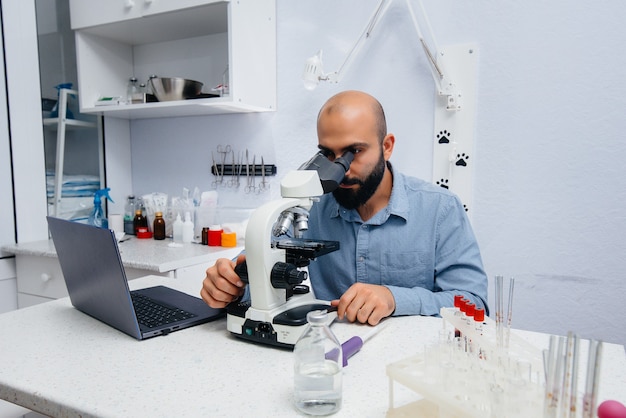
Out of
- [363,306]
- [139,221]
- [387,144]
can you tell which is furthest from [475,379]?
[139,221]

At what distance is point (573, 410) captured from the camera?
46 cm

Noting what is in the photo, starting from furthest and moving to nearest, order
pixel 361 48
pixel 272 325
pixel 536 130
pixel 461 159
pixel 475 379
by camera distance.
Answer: pixel 361 48
pixel 461 159
pixel 536 130
pixel 272 325
pixel 475 379

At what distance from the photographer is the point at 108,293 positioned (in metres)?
0.91

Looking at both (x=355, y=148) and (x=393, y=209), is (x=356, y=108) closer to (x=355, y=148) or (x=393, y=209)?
(x=355, y=148)

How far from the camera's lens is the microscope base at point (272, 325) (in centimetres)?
82

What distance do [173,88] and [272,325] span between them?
1.58 metres

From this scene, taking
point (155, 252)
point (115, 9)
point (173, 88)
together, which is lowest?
point (155, 252)

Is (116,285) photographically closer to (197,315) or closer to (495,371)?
(197,315)

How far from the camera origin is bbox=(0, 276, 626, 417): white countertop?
0.65 m

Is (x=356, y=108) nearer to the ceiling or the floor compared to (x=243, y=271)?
nearer to the ceiling

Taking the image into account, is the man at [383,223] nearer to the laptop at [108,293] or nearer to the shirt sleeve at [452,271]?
the shirt sleeve at [452,271]

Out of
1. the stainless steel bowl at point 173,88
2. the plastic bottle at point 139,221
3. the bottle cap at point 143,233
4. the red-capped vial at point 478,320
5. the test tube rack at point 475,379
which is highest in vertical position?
the stainless steel bowl at point 173,88

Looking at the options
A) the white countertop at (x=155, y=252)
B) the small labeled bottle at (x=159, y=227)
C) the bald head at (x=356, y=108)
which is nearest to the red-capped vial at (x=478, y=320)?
the bald head at (x=356, y=108)

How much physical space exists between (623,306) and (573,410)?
4.76 feet
